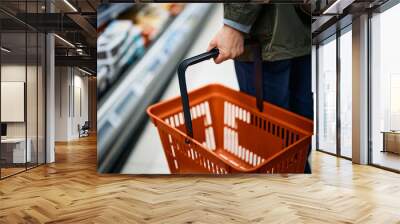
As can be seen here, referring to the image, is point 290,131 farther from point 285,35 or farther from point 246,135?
point 285,35

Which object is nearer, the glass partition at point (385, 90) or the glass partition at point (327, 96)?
the glass partition at point (385, 90)

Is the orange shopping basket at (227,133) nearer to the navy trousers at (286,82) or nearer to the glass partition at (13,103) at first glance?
the navy trousers at (286,82)

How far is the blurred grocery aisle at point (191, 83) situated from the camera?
219 inches

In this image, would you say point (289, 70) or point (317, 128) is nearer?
point (289, 70)

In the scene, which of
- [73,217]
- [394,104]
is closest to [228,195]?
[73,217]

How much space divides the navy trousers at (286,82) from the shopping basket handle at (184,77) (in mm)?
395

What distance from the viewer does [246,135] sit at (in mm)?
5457

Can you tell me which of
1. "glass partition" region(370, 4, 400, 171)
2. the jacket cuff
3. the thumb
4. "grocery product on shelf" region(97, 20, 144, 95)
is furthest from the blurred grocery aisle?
"glass partition" region(370, 4, 400, 171)

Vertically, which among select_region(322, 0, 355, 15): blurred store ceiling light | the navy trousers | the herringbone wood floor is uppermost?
select_region(322, 0, 355, 15): blurred store ceiling light

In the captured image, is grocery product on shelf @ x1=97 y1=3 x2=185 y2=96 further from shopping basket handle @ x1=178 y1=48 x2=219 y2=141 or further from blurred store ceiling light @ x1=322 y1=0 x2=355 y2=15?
blurred store ceiling light @ x1=322 y1=0 x2=355 y2=15

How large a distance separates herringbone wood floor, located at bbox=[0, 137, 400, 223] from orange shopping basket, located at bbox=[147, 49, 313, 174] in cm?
27

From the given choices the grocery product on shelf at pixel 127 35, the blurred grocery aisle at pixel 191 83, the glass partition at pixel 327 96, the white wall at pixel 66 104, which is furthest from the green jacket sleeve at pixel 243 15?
the white wall at pixel 66 104

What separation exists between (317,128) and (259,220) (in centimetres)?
754

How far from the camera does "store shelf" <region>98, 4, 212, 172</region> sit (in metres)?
5.60
